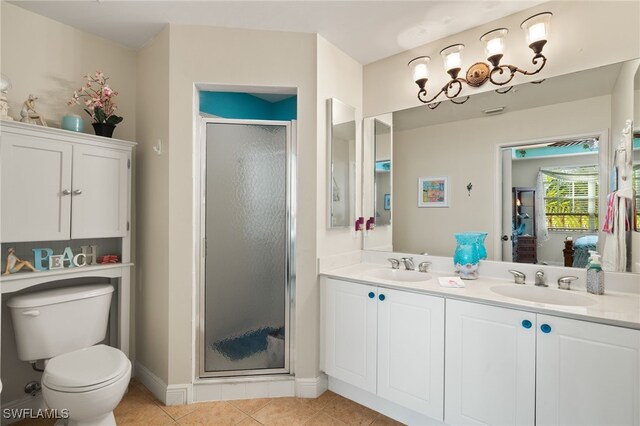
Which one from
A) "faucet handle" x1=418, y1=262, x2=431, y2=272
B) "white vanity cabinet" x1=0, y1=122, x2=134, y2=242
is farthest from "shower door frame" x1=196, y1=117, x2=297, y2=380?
"faucet handle" x1=418, y1=262, x2=431, y2=272

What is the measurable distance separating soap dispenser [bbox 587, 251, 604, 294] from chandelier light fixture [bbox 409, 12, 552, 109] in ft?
3.71

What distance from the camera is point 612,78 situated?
1736 millimetres

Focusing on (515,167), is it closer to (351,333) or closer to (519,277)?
(519,277)

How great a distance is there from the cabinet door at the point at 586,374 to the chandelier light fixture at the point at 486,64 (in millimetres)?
1478

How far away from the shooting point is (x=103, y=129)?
7.17 feet

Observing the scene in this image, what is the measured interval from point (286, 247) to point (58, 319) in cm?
145

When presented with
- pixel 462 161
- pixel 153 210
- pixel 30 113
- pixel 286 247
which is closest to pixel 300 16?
pixel 462 161

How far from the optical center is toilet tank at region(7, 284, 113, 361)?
5.90ft

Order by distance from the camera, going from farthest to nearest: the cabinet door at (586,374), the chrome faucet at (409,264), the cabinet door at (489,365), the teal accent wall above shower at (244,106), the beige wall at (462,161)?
1. the teal accent wall above shower at (244,106)
2. the chrome faucet at (409,264)
3. the beige wall at (462,161)
4. the cabinet door at (489,365)
5. the cabinet door at (586,374)

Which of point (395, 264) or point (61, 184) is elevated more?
point (61, 184)

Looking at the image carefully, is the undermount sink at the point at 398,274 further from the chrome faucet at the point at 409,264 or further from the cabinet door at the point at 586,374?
the cabinet door at the point at 586,374

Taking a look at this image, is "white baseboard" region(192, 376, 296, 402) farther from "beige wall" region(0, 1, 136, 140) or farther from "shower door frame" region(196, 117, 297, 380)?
"beige wall" region(0, 1, 136, 140)

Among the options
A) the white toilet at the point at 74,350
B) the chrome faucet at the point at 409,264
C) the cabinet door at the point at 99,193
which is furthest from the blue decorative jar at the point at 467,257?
the cabinet door at the point at 99,193

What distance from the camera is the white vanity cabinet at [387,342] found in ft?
5.74
